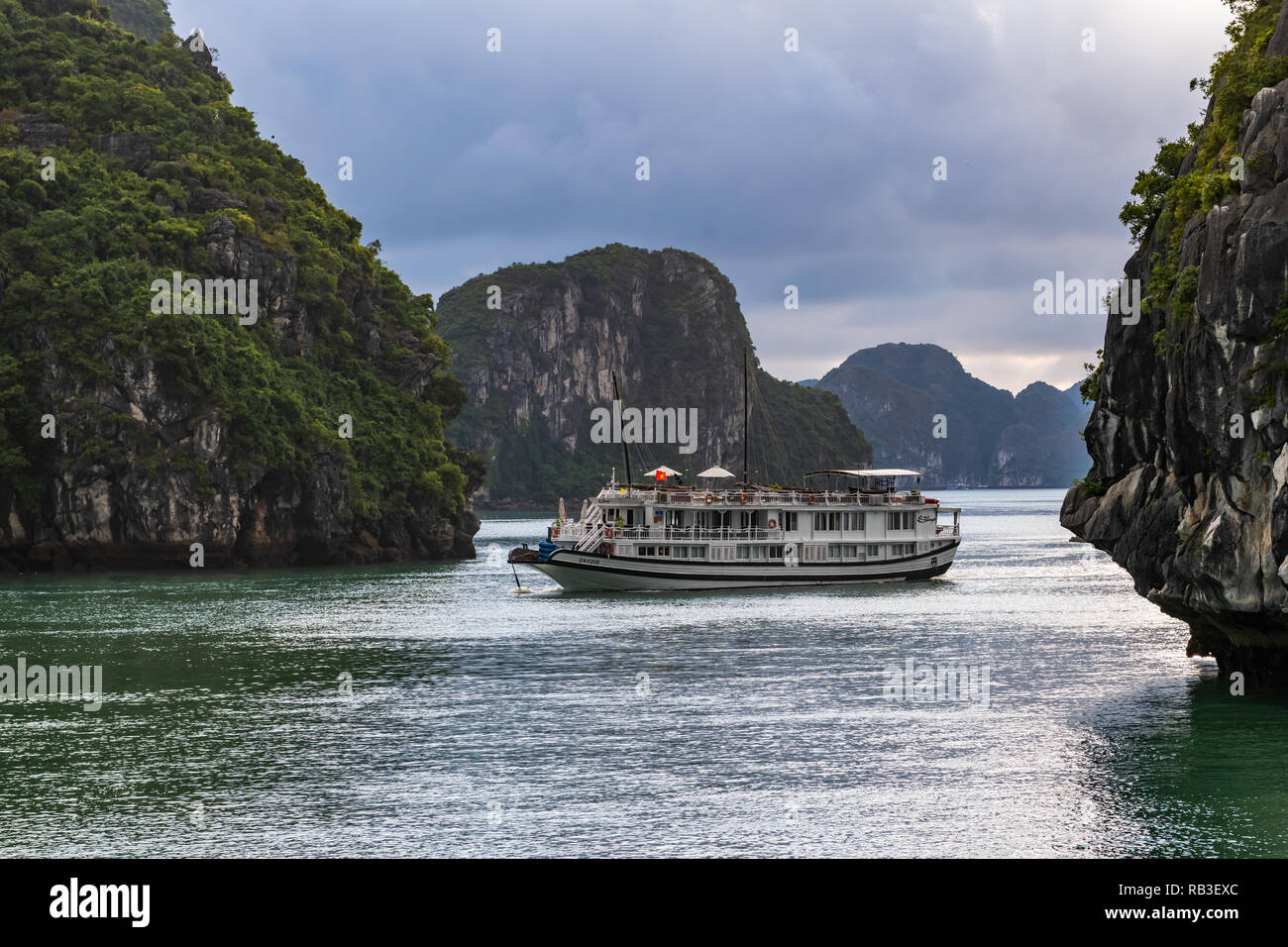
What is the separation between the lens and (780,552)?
218 ft

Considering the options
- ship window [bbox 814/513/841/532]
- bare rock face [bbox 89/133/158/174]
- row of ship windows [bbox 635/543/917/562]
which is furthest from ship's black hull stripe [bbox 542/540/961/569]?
bare rock face [bbox 89/133/158/174]

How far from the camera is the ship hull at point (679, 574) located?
62.6 meters

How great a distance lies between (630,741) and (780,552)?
39494 mm

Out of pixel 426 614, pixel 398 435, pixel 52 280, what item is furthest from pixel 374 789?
pixel 398 435

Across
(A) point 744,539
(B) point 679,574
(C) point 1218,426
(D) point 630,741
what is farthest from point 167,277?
(C) point 1218,426

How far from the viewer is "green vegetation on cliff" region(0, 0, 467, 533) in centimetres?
7681

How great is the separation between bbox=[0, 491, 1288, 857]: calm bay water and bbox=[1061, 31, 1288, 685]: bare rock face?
3001mm

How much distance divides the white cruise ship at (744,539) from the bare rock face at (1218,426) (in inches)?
1293

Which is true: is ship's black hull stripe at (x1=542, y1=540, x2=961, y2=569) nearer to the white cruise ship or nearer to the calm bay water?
the white cruise ship

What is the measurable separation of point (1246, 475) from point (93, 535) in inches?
2649

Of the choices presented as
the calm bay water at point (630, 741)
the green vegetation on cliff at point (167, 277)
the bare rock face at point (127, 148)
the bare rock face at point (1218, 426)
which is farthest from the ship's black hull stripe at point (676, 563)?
the bare rock face at point (127, 148)

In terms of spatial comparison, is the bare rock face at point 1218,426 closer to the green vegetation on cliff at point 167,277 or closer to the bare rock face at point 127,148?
the green vegetation on cliff at point 167,277

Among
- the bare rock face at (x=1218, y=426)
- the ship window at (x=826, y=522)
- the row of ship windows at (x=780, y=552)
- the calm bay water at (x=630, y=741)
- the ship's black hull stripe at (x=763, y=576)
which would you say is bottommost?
the calm bay water at (x=630, y=741)

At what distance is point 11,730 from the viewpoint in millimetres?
29031
